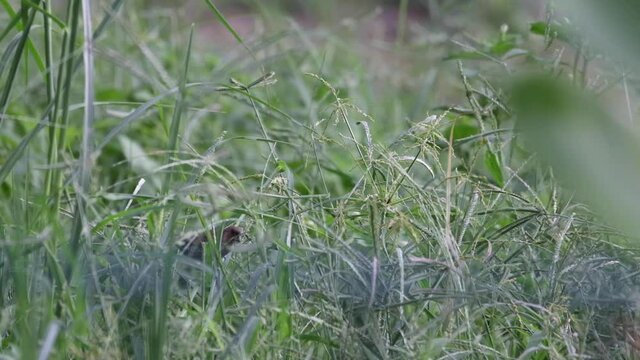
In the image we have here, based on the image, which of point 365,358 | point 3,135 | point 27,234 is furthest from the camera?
point 3,135

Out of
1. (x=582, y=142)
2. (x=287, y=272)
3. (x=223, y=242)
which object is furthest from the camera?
(x=223, y=242)

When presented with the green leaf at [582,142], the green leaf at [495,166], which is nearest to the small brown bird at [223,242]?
the green leaf at [495,166]

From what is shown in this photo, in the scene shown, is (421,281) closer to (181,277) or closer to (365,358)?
(365,358)

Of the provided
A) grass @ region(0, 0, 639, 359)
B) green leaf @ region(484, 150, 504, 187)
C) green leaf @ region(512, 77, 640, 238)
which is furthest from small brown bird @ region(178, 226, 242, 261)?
Answer: green leaf @ region(512, 77, 640, 238)

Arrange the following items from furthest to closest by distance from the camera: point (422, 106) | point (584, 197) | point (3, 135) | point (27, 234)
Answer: point (422, 106), point (3, 135), point (27, 234), point (584, 197)

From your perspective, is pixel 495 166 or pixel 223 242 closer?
pixel 223 242

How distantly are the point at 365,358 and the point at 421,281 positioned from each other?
0.22 meters

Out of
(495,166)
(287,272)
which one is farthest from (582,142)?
(495,166)

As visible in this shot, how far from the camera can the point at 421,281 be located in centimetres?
137

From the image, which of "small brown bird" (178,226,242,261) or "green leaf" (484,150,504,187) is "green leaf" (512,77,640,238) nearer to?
"small brown bird" (178,226,242,261)

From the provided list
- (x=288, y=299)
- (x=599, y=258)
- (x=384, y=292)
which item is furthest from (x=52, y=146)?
(x=599, y=258)

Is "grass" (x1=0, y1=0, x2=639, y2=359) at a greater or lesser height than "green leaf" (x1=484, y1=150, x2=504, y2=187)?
lesser

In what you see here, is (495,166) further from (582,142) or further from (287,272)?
(582,142)

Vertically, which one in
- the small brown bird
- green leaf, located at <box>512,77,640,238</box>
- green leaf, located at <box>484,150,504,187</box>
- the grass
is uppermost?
green leaf, located at <box>512,77,640,238</box>
